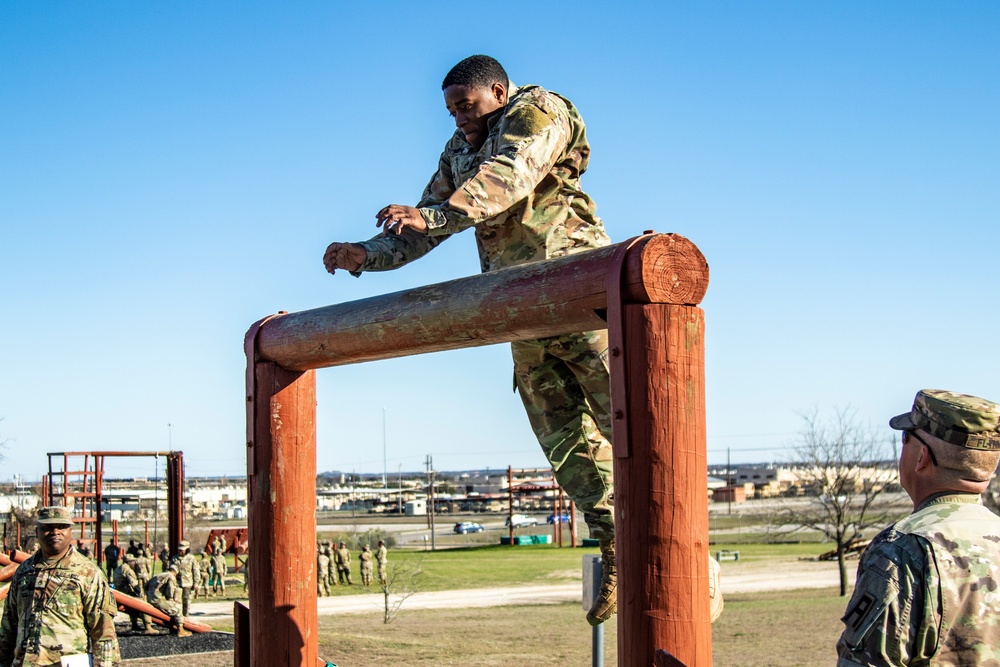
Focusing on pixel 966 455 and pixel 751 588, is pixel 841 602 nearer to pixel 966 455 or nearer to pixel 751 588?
pixel 751 588

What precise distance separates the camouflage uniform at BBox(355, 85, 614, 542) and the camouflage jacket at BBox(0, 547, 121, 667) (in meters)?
3.53

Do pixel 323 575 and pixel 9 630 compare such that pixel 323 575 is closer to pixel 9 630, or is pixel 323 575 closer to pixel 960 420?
pixel 9 630

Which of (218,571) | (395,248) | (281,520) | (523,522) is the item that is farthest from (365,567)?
(523,522)

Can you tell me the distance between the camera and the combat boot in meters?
4.23

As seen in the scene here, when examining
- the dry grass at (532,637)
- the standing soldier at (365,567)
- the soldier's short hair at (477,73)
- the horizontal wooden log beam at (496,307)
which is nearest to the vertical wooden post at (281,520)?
the horizontal wooden log beam at (496,307)

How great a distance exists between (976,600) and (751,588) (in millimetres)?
29677

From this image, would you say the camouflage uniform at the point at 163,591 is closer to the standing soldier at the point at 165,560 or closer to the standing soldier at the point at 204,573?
the standing soldier at the point at 165,560

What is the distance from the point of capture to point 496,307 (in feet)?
11.3

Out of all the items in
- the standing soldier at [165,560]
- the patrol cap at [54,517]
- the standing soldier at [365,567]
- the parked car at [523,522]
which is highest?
the patrol cap at [54,517]

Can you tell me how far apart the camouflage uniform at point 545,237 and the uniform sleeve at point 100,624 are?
11.8 feet

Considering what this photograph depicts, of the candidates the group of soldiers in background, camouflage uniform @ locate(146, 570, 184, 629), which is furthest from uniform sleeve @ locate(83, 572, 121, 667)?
the group of soldiers in background

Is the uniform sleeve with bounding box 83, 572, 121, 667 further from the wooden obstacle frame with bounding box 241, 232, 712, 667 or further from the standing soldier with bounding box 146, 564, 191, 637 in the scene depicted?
the standing soldier with bounding box 146, 564, 191, 637

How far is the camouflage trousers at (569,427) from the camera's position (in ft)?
14.0

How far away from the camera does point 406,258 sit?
421 centimetres
